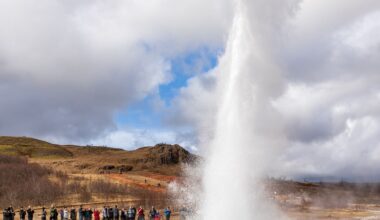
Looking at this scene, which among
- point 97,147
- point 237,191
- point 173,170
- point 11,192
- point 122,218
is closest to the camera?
point 237,191

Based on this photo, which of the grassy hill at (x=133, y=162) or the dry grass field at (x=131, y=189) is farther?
the grassy hill at (x=133, y=162)

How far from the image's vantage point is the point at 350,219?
3950cm

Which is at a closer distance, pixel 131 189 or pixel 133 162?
pixel 131 189

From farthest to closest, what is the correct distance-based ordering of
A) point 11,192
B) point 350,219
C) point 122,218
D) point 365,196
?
point 365,196 → point 11,192 → point 350,219 → point 122,218

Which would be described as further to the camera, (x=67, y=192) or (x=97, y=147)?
(x=97, y=147)

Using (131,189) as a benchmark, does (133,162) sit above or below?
above

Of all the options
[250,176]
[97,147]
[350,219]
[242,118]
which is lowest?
[350,219]

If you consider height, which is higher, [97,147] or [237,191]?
[97,147]

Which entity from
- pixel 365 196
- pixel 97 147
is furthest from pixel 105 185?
pixel 97 147

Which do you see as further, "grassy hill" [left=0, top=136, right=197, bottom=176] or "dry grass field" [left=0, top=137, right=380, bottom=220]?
"grassy hill" [left=0, top=136, right=197, bottom=176]

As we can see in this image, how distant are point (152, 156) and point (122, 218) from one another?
70.9 metres

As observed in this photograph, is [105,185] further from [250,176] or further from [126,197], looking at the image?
[250,176]

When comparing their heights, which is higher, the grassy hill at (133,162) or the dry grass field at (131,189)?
the grassy hill at (133,162)

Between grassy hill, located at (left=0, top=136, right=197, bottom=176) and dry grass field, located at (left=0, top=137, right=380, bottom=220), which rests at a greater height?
grassy hill, located at (left=0, top=136, right=197, bottom=176)
